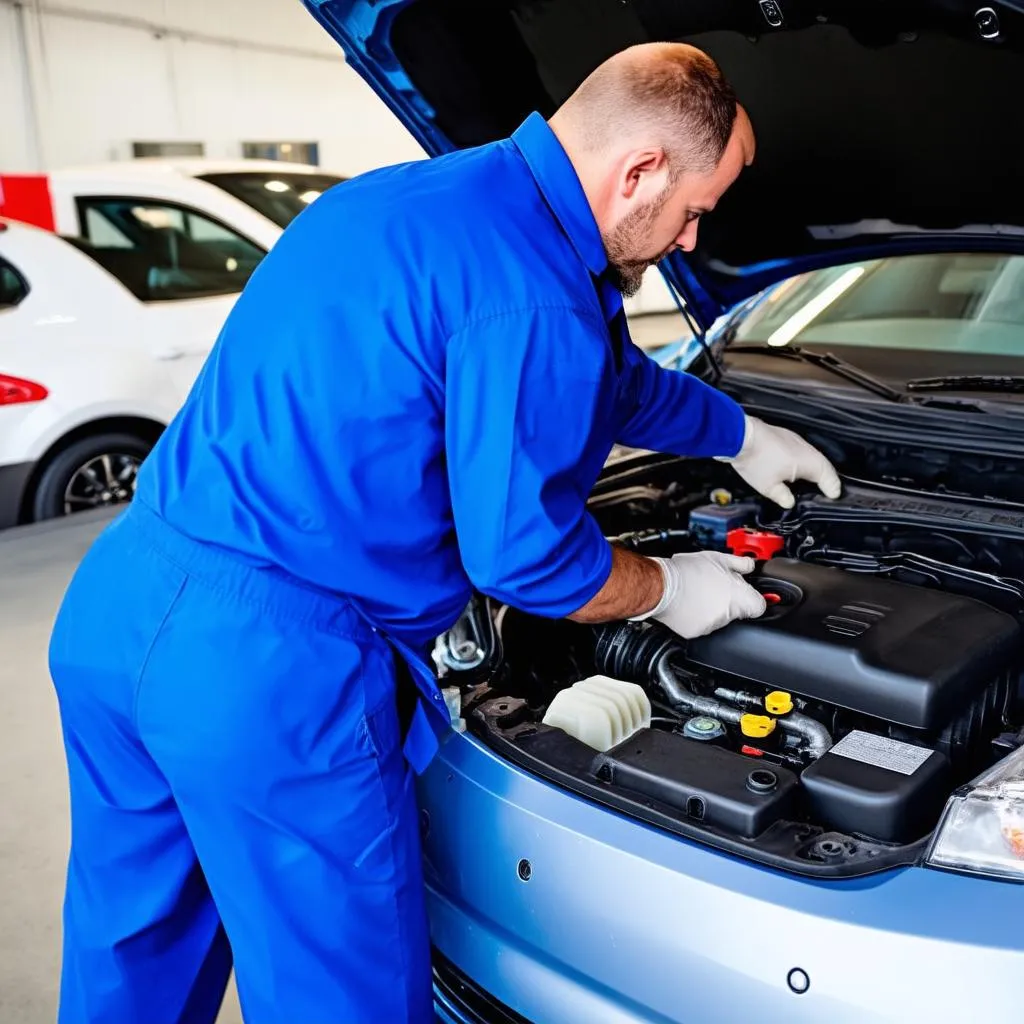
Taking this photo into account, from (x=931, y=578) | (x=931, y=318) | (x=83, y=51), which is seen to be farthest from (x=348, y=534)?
(x=83, y=51)

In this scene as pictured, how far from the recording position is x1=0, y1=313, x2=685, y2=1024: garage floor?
201 centimetres

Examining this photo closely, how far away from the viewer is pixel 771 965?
45.5 inches

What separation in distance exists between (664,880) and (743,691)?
48 centimetres

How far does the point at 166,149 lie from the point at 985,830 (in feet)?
27.9

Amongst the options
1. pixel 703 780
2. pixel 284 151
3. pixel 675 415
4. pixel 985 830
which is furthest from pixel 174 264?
pixel 284 151

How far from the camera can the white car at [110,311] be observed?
4039 mm

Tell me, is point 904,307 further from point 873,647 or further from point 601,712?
point 601,712

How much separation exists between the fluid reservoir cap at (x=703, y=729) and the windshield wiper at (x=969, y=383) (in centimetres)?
102

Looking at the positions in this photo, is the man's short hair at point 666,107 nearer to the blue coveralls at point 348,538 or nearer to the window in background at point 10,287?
the blue coveralls at point 348,538

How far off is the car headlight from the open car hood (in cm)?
96

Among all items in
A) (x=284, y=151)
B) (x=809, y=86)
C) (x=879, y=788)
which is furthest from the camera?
(x=284, y=151)

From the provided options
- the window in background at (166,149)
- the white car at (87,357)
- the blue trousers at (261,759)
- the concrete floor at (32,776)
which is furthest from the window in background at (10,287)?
the window in background at (166,149)

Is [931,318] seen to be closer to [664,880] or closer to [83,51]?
[664,880]

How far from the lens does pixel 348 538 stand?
1333 mm
